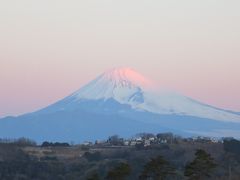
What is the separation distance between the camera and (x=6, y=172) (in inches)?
2080

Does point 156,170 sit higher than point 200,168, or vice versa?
point 200,168

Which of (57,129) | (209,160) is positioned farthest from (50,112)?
(209,160)

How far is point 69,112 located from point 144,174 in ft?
335

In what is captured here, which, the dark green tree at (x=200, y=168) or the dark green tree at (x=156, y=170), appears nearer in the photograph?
the dark green tree at (x=156, y=170)

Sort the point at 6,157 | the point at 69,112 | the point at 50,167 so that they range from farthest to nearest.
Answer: the point at 69,112
the point at 6,157
the point at 50,167

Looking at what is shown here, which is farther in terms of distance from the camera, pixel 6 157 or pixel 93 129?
pixel 93 129

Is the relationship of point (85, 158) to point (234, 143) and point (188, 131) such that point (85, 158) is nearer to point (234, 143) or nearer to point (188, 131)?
point (234, 143)

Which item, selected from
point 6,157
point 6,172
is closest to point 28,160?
point 6,157

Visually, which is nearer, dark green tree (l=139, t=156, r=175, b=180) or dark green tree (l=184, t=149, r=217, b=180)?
dark green tree (l=139, t=156, r=175, b=180)

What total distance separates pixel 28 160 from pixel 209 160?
29.2 meters

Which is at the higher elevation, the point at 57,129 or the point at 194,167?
the point at 57,129

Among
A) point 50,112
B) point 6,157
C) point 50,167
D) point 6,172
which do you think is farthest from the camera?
point 50,112

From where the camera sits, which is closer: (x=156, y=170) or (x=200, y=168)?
(x=156, y=170)

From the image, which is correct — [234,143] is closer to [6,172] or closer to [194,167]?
[6,172]
